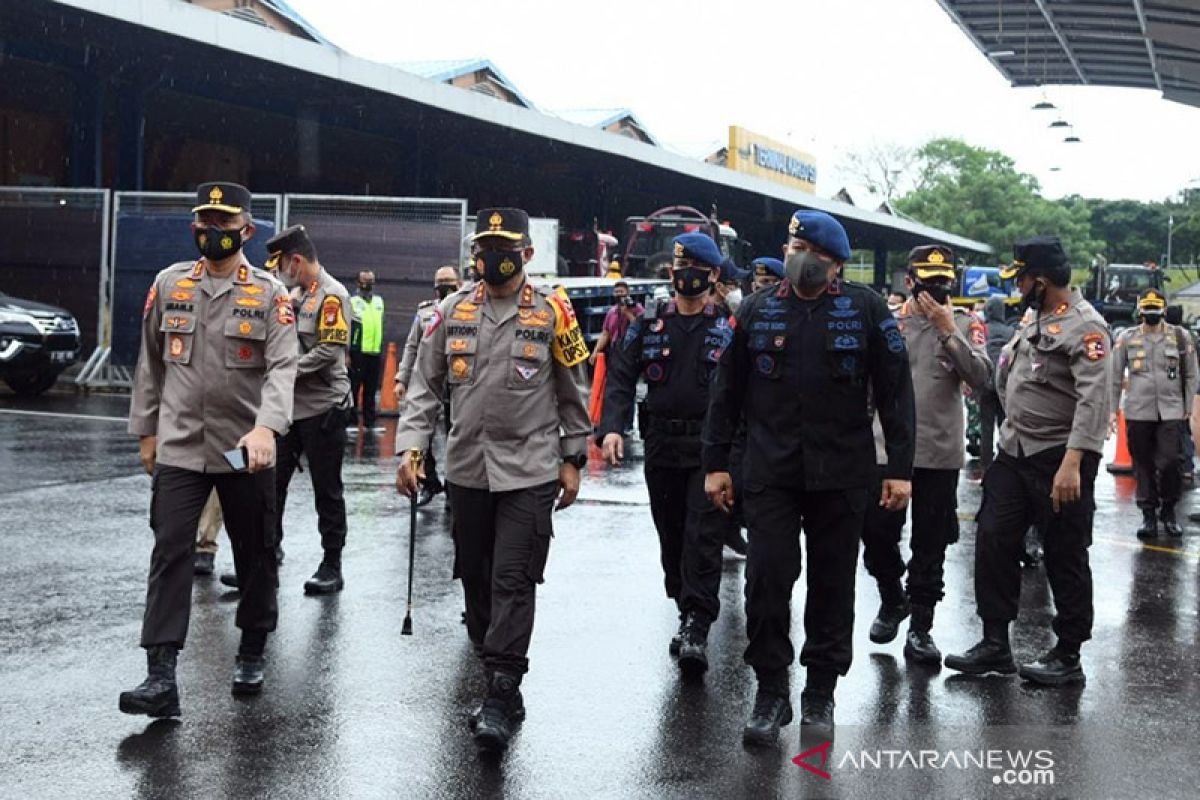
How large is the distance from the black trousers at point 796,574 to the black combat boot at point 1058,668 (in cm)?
128

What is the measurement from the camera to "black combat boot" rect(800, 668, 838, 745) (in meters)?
5.84

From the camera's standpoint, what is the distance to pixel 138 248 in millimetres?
22109

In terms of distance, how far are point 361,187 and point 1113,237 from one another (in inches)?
3126

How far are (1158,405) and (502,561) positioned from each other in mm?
7719

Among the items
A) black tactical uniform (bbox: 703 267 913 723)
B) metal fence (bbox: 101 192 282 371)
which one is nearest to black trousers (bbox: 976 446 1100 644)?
black tactical uniform (bbox: 703 267 913 723)

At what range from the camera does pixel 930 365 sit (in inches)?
295

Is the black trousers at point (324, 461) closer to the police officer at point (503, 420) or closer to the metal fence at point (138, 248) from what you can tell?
the police officer at point (503, 420)

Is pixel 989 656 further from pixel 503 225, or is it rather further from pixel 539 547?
pixel 503 225

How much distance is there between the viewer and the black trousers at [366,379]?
58.0 ft

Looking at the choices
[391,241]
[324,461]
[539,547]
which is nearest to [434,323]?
[539,547]

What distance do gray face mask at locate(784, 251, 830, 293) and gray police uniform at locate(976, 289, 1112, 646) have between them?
160cm

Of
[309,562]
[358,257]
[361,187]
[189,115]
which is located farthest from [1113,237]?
[309,562]

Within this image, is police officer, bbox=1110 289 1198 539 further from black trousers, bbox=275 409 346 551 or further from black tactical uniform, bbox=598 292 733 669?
black trousers, bbox=275 409 346 551

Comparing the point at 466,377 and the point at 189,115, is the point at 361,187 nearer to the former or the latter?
the point at 189,115
